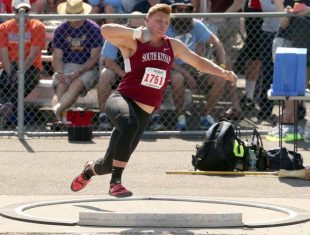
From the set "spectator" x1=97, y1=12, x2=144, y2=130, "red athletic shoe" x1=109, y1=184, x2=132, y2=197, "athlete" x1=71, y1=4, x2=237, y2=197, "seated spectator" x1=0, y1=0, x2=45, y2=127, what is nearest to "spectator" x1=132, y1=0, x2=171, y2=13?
"spectator" x1=97, y1=12, x2=144, y2=130

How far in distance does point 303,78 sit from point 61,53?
4264 mm

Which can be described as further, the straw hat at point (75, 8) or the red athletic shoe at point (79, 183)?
the straw hat at point (75, 8)

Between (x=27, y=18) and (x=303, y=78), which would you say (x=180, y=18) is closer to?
(x=27, y=18)

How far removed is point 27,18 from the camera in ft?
43.8

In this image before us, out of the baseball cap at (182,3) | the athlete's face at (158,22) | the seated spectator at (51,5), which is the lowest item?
the seated spectator at (51,5)

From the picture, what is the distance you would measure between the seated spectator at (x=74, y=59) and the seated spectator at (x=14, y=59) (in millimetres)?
294

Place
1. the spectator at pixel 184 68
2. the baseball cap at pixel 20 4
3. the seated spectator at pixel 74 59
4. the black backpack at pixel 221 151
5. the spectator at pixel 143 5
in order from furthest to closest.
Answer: the spectator at pixel 143 5 < the seated spectator at pixel 74 59 < the spectator at pixel 184 68 < the baseball cap at pixel 20 4 < the black backpack at pixel 221 151

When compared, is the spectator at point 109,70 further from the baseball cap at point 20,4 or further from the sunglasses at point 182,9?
the baseball cap at point 20,4

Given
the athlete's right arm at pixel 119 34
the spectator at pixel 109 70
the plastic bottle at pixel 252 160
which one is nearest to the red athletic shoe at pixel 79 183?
the athlete's right arm at pixel 119 34

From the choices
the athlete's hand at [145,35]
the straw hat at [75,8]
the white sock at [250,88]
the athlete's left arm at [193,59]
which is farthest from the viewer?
the white sock at [250,88]

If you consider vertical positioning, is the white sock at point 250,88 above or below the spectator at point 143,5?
below

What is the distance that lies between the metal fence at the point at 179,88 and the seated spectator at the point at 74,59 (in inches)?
0.5

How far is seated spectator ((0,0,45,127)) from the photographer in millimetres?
13750

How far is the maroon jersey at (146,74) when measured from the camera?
8844 mm
